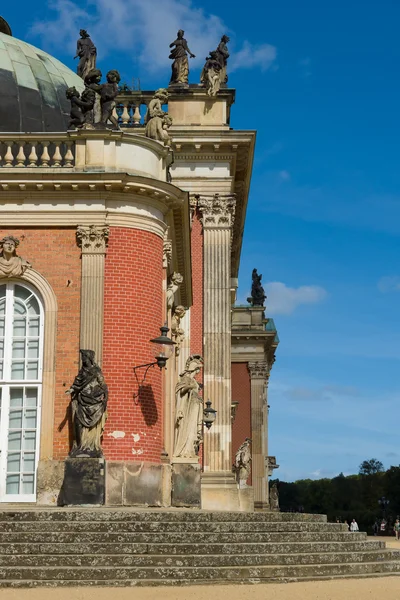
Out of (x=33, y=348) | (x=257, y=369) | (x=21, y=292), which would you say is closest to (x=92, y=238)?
(x=21, y=292)

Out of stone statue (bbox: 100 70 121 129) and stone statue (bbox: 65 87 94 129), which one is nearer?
stone statue (bbox: 65 87 94 129)

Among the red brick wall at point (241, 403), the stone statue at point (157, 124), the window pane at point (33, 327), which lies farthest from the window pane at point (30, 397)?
the red brick wall at point (241, 403)

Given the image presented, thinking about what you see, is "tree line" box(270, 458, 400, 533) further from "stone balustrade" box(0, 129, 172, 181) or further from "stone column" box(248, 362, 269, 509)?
"stone balustrade" box(0, 129, 172, 181)

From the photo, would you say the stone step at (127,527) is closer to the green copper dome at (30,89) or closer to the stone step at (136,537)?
the stone step at (136,537)

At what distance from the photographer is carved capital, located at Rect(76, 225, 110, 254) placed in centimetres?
2184

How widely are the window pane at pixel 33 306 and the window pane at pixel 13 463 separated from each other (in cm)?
306

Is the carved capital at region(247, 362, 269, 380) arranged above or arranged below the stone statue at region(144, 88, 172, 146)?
below

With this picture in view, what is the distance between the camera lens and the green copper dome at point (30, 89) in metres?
28.2

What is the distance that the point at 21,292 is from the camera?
864 inches

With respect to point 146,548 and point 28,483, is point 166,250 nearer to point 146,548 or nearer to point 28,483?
point 28,483

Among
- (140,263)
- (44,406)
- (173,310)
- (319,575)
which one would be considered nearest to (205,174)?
(173,310)

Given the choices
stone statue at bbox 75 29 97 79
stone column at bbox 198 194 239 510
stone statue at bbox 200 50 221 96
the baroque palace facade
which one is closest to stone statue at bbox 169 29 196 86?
stone statue at bbox 200 50 221 96

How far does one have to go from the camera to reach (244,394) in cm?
4997

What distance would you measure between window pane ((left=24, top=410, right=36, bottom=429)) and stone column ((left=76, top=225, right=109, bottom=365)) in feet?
5.92
